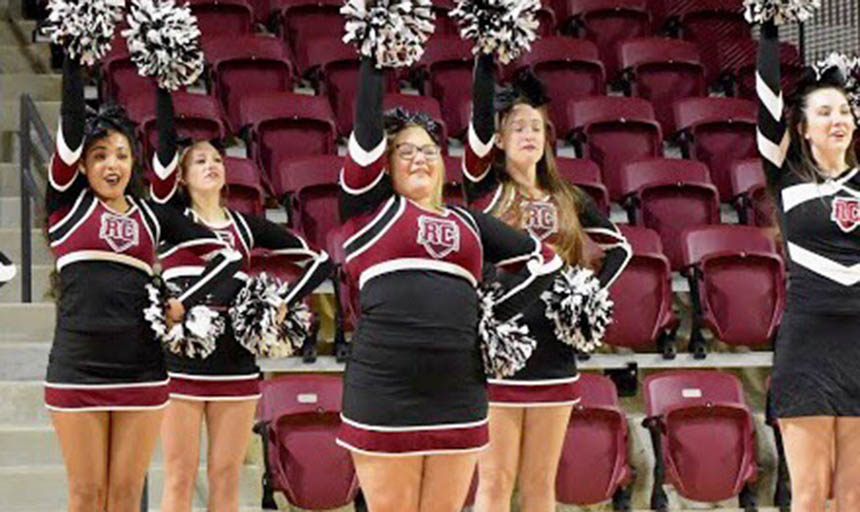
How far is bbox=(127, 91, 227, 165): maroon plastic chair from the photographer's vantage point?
687 centimetres

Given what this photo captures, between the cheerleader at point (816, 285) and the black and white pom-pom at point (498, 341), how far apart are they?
65 cm

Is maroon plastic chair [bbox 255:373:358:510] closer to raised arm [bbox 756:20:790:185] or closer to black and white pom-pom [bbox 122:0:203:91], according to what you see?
black and white pom-pom [bbox 122:0:203:91]

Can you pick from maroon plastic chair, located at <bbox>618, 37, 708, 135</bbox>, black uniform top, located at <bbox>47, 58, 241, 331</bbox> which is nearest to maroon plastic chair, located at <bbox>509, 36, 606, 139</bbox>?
maroon plastic chair, located at <bbox>618, 37, 708, 135</bbox>

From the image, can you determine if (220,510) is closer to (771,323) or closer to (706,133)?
(771,323)

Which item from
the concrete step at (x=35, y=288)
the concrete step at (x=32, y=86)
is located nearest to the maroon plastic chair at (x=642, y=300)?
the concrete step at (x=35, y=288)

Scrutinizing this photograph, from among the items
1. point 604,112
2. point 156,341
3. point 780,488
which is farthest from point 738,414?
point 156,341

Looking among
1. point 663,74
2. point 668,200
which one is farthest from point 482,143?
point 663,74

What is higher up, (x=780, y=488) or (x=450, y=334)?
(x=450, y=334)

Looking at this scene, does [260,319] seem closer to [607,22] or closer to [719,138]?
[719,138]

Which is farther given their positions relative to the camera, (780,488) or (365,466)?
(780,488)

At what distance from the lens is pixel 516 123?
4422 millimetres

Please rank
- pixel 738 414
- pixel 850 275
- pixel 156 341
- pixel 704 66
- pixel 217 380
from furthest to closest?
1. pixel 704 66
2. pixel 738 414
3. pixel 217 380
4. pixel 156 341
5. pixel 850 275

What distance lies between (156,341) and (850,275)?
6.10 ft

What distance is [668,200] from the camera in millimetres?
7223
